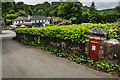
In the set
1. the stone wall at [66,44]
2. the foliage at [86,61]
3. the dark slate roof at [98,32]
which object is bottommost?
the foliage at [86,61]

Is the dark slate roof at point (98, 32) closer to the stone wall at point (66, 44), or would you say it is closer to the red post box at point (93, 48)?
the red post box at point (93, 48)

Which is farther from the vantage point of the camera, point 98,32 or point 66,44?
point 66,44

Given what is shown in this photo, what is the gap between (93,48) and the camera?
4824mm

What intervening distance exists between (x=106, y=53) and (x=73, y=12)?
45124mm

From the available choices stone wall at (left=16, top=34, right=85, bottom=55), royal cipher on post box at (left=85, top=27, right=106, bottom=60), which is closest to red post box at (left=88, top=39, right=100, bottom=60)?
royal cipher on post box at (left=85, top=27, right=106, bottom=60)

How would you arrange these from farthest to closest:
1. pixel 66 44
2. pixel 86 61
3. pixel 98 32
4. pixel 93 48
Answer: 1. pixel 66 44
2. pixel 86 61
3. pixel 93 48
4. pixel 98 32

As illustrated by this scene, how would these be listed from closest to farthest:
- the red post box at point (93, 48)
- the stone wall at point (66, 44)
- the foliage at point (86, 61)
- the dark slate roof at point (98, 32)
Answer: the foliage at point (86, 61), the dark slate roof at point (98, 32), the red post box at point (93, 48), the stone wall at point (66, 44)

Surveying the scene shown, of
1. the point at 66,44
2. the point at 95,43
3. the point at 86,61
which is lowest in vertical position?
the point at 86,61

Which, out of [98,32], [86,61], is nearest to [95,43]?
[98,32]

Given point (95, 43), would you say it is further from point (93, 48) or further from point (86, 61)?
point (86, 61)

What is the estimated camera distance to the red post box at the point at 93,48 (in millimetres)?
4712

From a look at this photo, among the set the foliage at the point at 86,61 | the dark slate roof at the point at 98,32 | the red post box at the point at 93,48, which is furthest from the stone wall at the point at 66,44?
the dark slate roof at the point at 98,32

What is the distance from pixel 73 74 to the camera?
14.0 feet

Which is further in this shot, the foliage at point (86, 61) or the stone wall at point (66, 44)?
the stone wall at point (66, 44)
